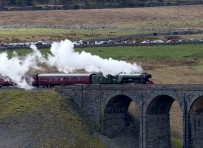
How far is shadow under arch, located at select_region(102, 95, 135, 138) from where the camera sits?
121 m

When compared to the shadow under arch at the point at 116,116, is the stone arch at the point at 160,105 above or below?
above

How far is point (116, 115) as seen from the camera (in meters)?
122

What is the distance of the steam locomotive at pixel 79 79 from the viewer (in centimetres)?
12181

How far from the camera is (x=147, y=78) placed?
121m

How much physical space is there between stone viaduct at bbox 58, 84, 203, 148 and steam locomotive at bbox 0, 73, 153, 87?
2.29m

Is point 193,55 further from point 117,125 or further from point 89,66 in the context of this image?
point 117,125

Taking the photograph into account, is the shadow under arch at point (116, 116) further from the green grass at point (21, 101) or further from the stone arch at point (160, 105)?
the green grass at point (21, 101)

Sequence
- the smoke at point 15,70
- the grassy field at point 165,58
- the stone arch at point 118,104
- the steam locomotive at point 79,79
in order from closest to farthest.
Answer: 1. the stone arch at point 118,104
2. the steam locomotive at point 79,79
3. the smoke at point 15,70
4. the grassy field at point 165,58

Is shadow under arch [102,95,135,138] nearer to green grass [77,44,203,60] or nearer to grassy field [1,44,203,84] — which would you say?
grassy field [1,44,203,84]

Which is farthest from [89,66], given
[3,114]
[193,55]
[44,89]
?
[193,55]

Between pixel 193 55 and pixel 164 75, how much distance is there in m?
17.0

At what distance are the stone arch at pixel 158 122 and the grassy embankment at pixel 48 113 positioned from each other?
565 cm

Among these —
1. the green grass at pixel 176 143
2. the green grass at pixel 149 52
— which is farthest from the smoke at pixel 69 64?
the green grass at pixel 149 52

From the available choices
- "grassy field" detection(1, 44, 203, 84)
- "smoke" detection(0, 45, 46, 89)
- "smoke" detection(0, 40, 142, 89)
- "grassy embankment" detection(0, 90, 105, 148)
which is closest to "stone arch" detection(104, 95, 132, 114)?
"grassy embankment" detection(0, 90, 105, 148)
